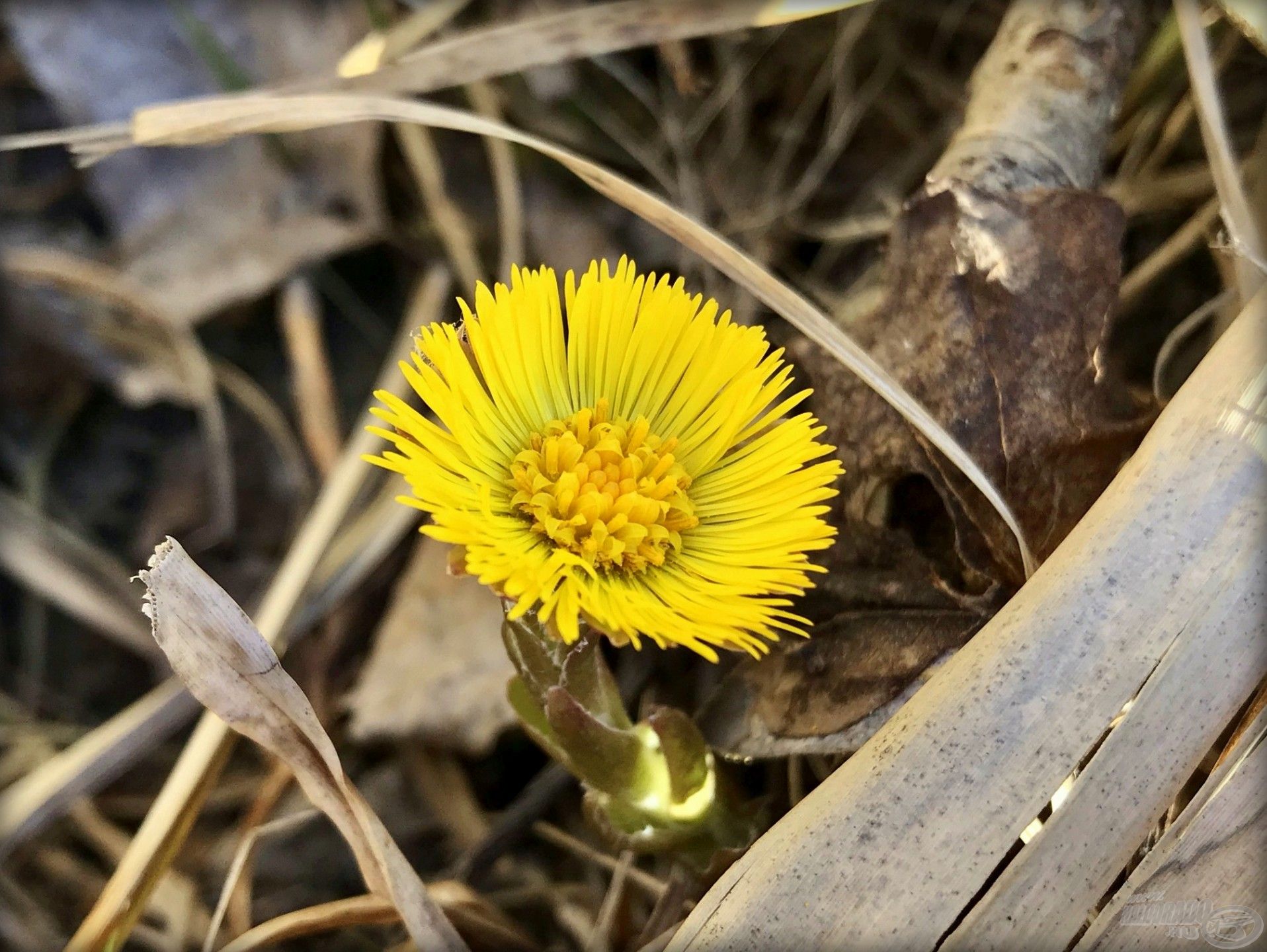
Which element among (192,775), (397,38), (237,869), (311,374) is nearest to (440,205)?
(397,38)

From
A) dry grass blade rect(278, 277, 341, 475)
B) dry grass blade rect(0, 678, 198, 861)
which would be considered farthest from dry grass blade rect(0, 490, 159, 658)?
dry grass blade rect(278, 277, 341, 475)

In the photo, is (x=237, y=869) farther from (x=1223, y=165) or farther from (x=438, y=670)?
(x=1223, y=165)

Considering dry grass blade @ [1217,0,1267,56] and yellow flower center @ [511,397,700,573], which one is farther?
dry grass blade @ [1217,0,1267,56]

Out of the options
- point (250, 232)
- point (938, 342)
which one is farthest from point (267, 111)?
point (938, 342)

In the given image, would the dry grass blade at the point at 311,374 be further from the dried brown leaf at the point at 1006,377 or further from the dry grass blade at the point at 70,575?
the dried brown leaf at the point at 1006,377

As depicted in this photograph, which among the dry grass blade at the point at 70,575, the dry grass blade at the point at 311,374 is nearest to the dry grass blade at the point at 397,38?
the dry grass blade at the point at 311,374

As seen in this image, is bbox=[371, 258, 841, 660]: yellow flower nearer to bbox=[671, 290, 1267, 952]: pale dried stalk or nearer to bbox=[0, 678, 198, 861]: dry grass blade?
bbox=[671, 290, 1267, 952]: pale dried stalk
